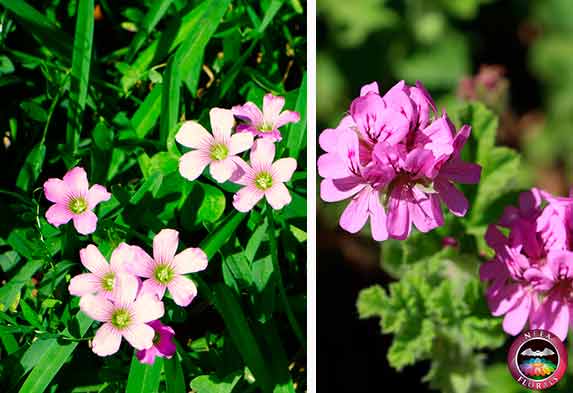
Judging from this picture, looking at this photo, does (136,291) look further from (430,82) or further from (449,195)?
(430,82)

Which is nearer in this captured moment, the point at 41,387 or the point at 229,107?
the point at 41,387

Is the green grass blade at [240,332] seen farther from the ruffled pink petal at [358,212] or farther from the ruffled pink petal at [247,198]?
the ruffled pink petal at [358,212]

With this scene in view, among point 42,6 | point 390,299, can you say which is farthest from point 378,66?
point 42,6

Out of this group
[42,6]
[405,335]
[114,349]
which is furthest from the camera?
[42,6]

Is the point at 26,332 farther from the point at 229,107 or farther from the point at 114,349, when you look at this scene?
the point at 229,107

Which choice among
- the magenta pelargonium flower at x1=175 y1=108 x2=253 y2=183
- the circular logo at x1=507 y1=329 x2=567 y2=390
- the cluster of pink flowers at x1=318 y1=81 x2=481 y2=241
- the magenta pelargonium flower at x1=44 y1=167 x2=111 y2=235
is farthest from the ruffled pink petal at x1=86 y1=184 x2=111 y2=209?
the circular logo at x1=507 y1=329 x2=567 y2=390

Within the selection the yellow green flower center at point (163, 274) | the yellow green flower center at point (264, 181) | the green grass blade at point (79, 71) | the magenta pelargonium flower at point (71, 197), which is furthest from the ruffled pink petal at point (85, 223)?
the green grass blade at point (79, 71)
